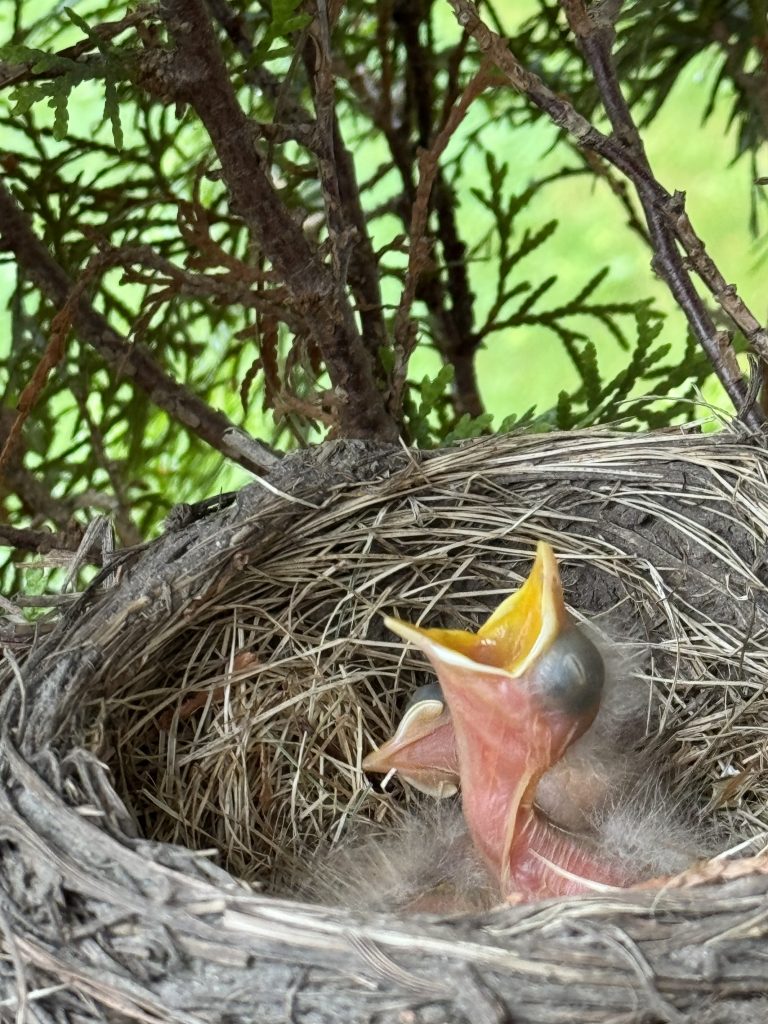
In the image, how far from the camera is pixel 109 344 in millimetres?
1167

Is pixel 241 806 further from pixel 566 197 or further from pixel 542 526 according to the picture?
pixel 566 197

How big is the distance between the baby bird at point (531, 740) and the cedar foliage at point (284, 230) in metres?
0.25

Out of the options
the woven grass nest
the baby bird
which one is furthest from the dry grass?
the baby bird

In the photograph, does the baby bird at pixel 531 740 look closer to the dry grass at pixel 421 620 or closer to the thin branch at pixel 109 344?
the dry grass at pixel 421 620

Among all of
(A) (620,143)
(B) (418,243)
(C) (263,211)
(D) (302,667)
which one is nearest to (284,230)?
(C) (263,211)

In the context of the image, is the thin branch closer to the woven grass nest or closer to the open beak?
the woven grass nest

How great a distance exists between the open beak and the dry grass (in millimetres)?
172

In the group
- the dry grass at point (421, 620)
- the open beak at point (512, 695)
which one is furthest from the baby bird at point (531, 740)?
the dry grass at point (421, 620)

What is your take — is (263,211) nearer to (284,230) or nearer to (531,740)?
(284,230)

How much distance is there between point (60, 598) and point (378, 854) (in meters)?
0.32

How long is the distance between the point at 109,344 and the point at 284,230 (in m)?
0.29

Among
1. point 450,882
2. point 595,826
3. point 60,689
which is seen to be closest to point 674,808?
point 595,826

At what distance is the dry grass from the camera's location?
98 cm

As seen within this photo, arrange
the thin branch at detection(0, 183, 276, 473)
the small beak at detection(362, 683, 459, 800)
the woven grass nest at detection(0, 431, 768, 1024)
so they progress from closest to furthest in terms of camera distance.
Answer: the woven grass nest at detection(0, 431, 768, 1024)
the small beak at detection(362, 683, 459, 800)
the thin branch at detection(0, 183, 276, 473)
